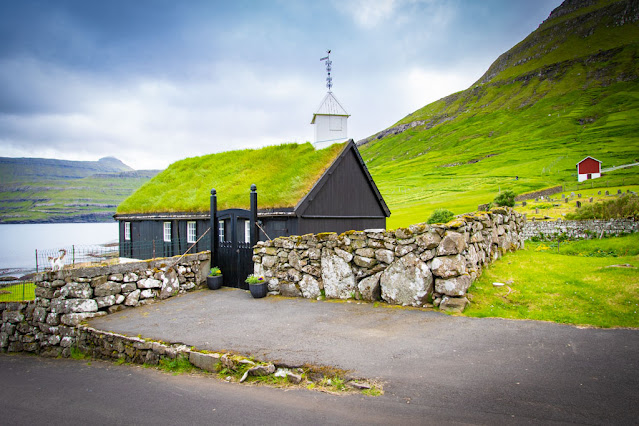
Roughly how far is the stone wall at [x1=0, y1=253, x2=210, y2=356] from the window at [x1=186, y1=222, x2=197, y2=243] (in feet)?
33.1

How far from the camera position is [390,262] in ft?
36.7

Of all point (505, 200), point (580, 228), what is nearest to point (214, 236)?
point (580, 228)

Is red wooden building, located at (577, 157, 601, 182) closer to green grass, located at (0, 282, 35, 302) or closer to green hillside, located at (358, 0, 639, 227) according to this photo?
green hillside, located at (358, 0, 639, 227)

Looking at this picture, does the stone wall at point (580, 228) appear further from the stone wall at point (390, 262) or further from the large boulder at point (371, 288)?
the large boulder at point (371, 288)

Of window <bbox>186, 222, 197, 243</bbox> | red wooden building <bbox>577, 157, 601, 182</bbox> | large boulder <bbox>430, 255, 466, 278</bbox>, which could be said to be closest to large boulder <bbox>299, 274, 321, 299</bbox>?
large boulder <bbox>430, 255, 466, 278</bbox>

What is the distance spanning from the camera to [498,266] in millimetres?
13023

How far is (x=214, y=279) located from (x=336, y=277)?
598 centimetres

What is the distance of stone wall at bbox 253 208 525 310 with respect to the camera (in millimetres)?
10234

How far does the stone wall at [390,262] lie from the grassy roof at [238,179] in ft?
21.1

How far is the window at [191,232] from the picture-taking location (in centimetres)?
2414

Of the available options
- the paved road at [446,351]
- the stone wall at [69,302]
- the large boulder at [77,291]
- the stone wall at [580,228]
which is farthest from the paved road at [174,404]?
the stone wall at [580,228]

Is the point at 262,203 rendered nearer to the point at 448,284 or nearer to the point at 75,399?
the point at 448,284

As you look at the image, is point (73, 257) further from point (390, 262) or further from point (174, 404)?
point (390, 262)

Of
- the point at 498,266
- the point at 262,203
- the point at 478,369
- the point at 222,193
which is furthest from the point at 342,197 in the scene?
the point at 478,369
